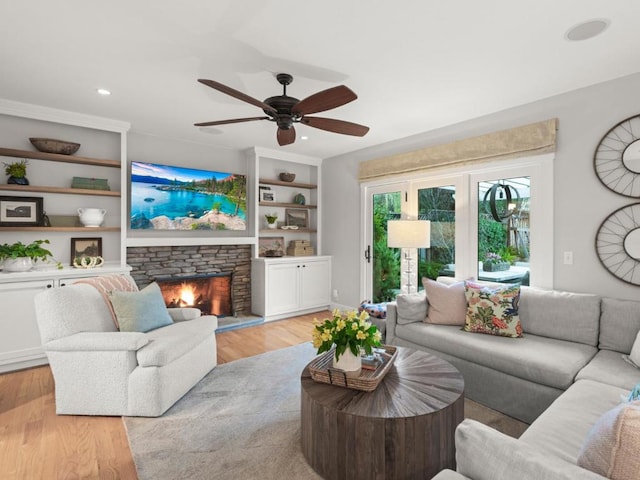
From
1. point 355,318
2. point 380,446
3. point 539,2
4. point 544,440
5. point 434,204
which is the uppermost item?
point 539,2

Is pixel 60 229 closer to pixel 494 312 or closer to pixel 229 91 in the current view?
pixel 229 91

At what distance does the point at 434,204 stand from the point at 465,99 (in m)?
1.30

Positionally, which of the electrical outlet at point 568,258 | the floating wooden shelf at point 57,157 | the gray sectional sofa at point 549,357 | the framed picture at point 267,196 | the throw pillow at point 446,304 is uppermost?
the floating wooden shelf at point 57,157

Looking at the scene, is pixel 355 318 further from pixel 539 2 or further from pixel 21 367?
pixel 21 367

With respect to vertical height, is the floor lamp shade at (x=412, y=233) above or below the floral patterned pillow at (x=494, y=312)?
above

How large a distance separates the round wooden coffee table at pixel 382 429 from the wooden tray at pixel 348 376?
32mm

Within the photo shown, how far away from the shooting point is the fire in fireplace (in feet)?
14.5

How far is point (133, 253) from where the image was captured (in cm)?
412

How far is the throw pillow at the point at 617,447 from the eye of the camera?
2.72 ft

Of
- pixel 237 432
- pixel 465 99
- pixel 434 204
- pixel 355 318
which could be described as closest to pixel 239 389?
pixel 237 432

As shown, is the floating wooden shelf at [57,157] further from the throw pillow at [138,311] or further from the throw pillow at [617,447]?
the throw pillow at [617,447]

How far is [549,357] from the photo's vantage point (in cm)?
Result: 229

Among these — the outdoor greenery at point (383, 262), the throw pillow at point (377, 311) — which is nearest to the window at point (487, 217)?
the outdoor greenery at point (383, 262)

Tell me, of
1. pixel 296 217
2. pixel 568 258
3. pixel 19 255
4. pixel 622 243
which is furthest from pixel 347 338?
pixel 296 217
